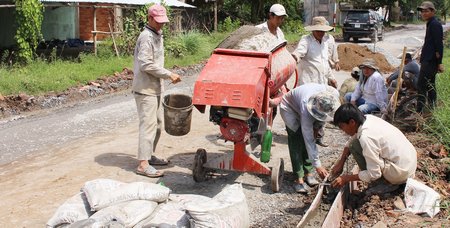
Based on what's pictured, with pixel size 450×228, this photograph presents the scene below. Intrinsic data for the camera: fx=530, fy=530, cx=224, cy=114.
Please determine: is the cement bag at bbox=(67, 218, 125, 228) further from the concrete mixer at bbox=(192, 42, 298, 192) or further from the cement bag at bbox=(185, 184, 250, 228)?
the concrete mixer at bbox=(192, 42, 298, 192)

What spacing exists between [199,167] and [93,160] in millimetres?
1859

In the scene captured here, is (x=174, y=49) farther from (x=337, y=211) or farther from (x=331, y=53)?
(x=337, y=211)

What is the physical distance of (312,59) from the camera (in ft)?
24.6

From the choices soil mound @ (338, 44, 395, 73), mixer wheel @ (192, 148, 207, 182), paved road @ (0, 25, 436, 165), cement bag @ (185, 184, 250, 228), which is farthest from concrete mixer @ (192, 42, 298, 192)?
soil mound @ (338, 44, 395, 73)

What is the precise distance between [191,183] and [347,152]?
182 centimetres

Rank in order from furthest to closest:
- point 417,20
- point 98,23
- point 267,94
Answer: point 417,20
point 98,23
point 267,94

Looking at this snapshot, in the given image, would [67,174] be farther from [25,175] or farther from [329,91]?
[329,91]

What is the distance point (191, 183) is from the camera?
611 cm

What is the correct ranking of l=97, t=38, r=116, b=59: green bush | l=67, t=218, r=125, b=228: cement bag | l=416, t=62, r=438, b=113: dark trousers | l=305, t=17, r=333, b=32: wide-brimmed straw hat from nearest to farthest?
l=67, t=218, r=125, b=228: cement bag → l=305, t=17, r=333, b=32: wide-brimmed straw hat → l=416, t=62, r=438, b=113: dark trousers → l=97, t=38, r=116, b=59: green bush

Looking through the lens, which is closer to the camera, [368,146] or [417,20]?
[368,146]

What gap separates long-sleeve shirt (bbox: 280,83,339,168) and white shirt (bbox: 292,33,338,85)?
1673 mm

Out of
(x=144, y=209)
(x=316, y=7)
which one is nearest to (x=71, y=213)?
(x=144, y=209)

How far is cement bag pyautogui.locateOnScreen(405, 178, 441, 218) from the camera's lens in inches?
196

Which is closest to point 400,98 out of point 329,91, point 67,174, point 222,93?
point 329,91
